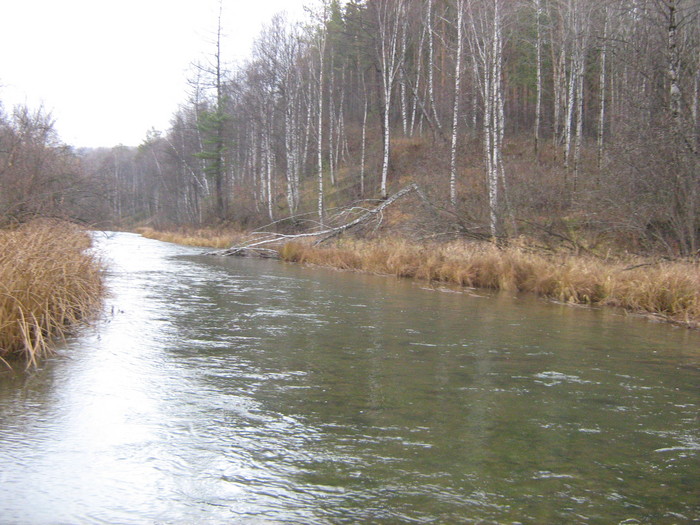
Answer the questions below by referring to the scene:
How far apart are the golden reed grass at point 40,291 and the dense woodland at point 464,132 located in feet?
13.0

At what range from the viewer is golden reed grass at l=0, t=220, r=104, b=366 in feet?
19.9

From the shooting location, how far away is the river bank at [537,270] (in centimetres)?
1044

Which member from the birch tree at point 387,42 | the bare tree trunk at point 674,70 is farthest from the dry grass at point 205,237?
the bare tree trunk at point 674,70

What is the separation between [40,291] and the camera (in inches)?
267

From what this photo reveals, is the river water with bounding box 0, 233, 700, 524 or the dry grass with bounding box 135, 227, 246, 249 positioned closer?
the river water with bounding box 0, 233, 700, 524

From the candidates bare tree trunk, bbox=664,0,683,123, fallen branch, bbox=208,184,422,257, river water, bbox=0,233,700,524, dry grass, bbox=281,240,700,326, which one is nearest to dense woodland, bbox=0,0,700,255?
bare tree trunk, bbox=664,0,683,123

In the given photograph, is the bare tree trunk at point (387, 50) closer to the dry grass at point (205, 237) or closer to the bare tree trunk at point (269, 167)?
the bare tree trunk at point (269, 167)

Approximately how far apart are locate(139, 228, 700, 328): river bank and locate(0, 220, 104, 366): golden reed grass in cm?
937

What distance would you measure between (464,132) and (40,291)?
86.7 feet

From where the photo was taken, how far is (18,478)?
11.4 ft

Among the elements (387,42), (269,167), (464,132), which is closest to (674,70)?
Result: (387,42)

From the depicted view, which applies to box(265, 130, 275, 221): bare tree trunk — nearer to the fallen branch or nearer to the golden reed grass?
the fallen branch

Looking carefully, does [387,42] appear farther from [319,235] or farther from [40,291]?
[40,291]

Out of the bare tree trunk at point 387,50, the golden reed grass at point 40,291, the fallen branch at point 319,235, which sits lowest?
the golden reed grass at point 40,291
